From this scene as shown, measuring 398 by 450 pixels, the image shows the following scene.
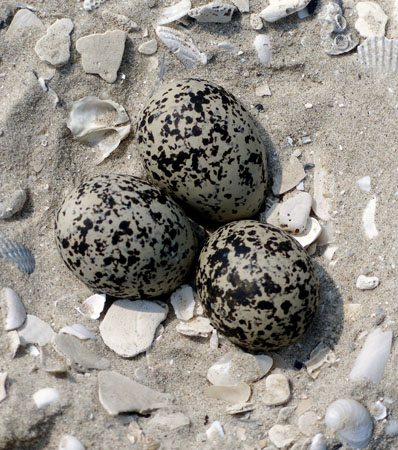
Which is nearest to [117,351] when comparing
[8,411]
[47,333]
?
[47,333]

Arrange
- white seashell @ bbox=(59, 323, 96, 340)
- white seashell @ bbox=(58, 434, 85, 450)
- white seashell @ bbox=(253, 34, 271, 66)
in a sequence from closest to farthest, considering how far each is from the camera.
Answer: white seashell @ bbox=(58, 434, 85, 450)
white seashell @ bbox=(59, 323, 96, 340)
white seashell @ bbox=(253, 34, 271, 66)

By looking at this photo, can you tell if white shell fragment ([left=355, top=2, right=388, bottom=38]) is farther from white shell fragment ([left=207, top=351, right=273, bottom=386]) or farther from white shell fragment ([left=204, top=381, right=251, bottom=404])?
white shell fragment ([left=204, top=381, right=251, bottom=404])

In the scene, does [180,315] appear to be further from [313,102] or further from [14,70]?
[14,70]

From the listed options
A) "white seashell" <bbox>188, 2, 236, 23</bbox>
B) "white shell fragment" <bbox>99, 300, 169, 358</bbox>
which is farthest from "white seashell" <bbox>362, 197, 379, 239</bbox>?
"white seashell" <bbox>188, 2, 236, 23</bbox>

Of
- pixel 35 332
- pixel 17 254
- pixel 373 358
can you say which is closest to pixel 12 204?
pixel 17 254

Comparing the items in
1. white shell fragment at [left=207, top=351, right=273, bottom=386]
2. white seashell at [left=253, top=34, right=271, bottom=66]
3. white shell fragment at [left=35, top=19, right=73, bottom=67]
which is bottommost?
white shell fragment at [left=207, top=351, right=273, bottom=386]

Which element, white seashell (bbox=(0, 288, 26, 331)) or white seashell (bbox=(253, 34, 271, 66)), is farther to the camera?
white seashell (bbox=(253, 34, 271, 66))

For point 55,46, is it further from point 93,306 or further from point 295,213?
point 295,213
